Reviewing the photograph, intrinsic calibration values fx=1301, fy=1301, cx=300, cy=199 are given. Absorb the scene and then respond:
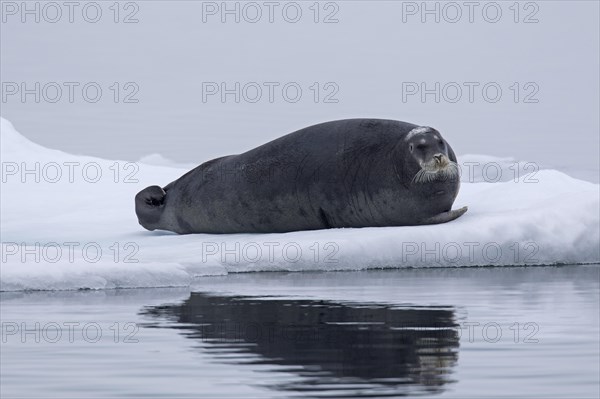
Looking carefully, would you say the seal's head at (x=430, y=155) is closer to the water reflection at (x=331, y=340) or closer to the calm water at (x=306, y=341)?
the calm water at (x=306, y=341)

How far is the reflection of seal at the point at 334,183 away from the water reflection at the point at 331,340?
5.43 m

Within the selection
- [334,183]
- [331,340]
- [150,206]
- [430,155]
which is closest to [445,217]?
[430,155]

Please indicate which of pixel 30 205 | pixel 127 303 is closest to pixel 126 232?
pixel 30 205

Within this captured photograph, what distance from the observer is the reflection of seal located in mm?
14047

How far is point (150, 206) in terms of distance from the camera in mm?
16453

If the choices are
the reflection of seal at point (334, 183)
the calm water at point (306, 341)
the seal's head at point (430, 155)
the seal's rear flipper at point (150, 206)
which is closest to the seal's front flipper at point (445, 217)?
the reflection of seal at point (334, 183)

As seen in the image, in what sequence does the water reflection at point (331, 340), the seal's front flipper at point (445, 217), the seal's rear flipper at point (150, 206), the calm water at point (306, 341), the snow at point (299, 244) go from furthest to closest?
1. the seal's rear flipper at point (150, 206)
2. the seal's front flipper at point (445, 217)
3. the snow at point (299, 244)
4. the water reflection at point (331, 340)
5. the calm water at point (306, 341)

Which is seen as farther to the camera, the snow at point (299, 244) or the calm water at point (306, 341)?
the snow at point (299, 244)

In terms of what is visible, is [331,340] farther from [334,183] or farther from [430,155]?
[334,183]

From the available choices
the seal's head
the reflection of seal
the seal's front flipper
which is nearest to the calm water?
the seal's front flipper

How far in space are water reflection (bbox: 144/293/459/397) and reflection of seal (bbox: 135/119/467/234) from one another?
17.8 ft

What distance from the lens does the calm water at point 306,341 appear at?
5043 mm

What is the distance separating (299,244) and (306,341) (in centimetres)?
626

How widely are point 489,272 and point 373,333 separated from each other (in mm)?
5341
